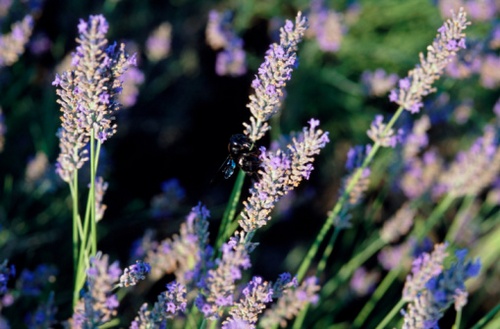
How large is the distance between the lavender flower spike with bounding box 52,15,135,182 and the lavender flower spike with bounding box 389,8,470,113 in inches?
32.4

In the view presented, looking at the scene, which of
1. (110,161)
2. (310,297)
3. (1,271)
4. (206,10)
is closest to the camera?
(1,271)

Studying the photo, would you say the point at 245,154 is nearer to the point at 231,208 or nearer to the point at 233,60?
the point at 231,208

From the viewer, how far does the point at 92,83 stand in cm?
114

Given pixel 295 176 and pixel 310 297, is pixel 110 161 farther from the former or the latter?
pixel 295 176

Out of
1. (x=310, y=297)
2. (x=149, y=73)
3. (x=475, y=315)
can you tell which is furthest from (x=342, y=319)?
(x=149, y=73)

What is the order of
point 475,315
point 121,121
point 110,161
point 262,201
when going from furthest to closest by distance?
1. point 475,315
2. point 121,121
3. point 110,161
4. point 262,201

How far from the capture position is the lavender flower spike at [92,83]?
1.09 meters

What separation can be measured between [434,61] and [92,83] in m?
0.93

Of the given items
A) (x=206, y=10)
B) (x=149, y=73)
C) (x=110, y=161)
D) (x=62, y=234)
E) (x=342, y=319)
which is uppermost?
(x=206, y=10)

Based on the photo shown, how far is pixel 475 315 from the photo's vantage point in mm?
2969

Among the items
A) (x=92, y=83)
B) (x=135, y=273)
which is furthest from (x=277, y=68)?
(x=135, y=273)

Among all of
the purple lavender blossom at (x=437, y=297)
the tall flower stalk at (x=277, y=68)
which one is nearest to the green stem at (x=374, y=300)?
the purple lavender blossom at (x=437, y=297)

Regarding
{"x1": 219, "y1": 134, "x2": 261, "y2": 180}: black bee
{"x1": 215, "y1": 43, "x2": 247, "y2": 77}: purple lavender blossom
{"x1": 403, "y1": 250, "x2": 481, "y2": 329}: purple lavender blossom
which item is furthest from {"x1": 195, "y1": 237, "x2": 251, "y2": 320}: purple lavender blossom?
{"x1": 215, "y1": 43, "x2": 247, "y2": 77}: purple lavender blossom

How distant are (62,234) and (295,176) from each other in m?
1.58
